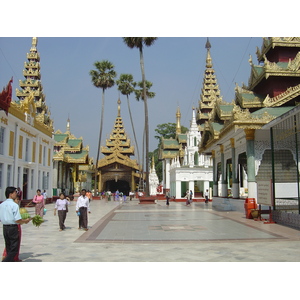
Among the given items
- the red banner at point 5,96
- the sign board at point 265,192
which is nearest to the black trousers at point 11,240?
the sign board at point 265,192

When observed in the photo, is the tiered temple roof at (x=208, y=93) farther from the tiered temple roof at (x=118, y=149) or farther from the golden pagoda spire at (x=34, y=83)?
the golden pagoda spire at (x=34, y=83)

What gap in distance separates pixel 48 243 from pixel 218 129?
54.2 feet

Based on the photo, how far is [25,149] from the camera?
27.4 metres

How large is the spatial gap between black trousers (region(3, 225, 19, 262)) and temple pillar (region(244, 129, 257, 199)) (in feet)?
47.0

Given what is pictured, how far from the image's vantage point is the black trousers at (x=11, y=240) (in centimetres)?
654

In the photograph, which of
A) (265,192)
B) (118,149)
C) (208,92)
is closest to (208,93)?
(208,92)

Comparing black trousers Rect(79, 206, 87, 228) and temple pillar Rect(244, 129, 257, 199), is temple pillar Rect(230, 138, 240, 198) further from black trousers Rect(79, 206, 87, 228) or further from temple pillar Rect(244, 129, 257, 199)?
black trousers Rect(79, 206, 87, 228)

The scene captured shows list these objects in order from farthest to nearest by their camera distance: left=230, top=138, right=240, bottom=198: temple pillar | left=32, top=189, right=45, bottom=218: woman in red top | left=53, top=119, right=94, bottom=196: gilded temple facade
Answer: left=53, top=119, right=94, bottom=196: gilded temple facade < left=230, top=138, right=240, bottom=198: temple pillar < left=32, top=189, right=45, bottom=218: woman in red top

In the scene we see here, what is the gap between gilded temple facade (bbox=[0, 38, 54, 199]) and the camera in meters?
22.7

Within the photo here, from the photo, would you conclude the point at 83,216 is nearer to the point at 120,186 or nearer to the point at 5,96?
the point at 5,96

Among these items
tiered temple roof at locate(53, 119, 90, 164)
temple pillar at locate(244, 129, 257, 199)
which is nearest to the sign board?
temple pillar at locate(244, 129, 257, 199)

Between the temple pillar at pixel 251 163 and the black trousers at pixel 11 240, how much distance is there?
563 inches

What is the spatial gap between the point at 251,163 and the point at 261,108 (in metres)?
3.44

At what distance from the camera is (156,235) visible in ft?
36.2
